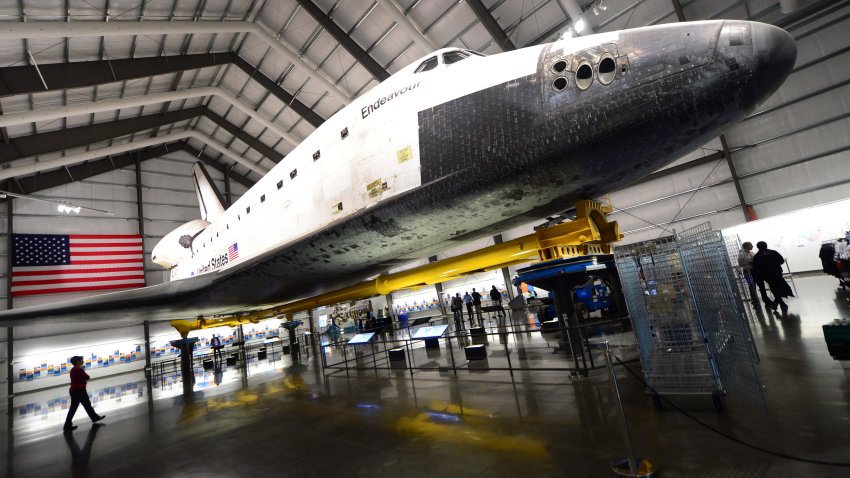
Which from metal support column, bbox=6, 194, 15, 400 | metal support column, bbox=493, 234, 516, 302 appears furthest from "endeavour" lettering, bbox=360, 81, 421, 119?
metal support column, bbox=6, 194, 15, 400

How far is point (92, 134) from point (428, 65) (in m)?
18.6

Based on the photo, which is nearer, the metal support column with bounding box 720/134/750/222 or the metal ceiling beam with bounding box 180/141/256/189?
the metal support column with bounding box 720/134/750/222

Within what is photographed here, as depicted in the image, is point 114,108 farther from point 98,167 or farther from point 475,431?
point 475,431

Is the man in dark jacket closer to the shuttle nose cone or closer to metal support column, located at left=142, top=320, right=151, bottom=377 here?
the shuttle nose cone

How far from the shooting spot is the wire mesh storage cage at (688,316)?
3.17 meters

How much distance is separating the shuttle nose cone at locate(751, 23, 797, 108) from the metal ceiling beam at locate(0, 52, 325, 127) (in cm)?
1513

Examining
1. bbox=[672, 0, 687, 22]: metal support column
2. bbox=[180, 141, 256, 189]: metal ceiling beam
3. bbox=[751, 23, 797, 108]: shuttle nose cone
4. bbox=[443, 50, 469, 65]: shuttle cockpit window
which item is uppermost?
bbox=[180, 141, 256, 189]: metal ceiling beam

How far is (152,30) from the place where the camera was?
34.5ft

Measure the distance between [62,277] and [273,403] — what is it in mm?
19004

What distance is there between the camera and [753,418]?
273cm

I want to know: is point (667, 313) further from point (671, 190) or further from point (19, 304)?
point (19, 304)

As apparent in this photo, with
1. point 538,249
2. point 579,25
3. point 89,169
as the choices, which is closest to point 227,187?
point 89,169

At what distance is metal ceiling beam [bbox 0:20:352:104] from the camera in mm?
8430

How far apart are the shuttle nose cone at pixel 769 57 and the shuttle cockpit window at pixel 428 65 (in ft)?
7.18
